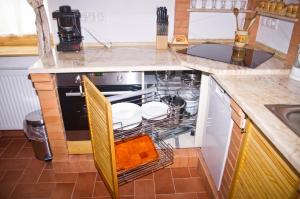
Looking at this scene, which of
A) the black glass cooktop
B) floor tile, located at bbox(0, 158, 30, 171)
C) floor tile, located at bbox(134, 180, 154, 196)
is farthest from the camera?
floor tile, located at bbox(0, 158, 30, 171)

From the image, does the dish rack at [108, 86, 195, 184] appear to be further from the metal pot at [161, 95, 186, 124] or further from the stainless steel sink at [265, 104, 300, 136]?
the stainless steel sink at [265, 104, 300, 136]

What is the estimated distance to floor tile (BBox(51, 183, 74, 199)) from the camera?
5.99ft

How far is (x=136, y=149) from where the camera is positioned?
1.78 m

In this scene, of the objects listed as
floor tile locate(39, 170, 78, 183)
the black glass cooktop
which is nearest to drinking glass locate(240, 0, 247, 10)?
the black glass cooktop

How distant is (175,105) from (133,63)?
1.68 ft

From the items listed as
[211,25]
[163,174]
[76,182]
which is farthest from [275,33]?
[76,182]

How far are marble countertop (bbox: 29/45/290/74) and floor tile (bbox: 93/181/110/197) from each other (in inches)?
36.7

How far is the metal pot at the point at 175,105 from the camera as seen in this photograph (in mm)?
1854

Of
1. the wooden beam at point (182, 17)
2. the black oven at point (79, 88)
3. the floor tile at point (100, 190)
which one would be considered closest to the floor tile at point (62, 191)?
the floor tile at point (100, 190)

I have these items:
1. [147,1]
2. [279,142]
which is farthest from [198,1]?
[279,142]

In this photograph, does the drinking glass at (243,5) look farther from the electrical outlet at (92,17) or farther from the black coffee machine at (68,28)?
the black coffee machine at (68,28)

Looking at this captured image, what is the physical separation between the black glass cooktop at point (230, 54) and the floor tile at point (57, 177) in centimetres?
141

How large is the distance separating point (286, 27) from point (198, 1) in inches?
32.0

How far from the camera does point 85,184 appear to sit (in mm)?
1935
